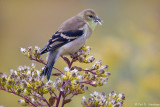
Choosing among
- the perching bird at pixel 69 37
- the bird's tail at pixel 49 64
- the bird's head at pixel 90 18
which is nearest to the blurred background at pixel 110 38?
the bird's head at pixel 90 18

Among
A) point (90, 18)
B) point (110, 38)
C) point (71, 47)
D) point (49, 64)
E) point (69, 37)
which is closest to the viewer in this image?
point (49, 64)

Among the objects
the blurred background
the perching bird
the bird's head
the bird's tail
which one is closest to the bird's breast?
the perching bird

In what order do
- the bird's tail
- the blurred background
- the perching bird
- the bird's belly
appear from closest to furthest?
the bird's tail < the perching bird < the bird's belly < the blurred background

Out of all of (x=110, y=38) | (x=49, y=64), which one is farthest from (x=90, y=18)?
(x=49, y=64)

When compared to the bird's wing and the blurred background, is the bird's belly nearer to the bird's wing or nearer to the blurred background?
the bird's wing

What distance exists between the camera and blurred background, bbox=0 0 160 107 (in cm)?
381

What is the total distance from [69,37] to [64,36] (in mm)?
82

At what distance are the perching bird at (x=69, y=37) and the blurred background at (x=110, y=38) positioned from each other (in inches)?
28.2

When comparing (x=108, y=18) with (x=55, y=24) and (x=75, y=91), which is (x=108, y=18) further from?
(x=75, y=91)

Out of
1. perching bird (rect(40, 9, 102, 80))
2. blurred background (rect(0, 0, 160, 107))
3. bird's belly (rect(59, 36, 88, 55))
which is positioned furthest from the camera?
blurred background (rect(0, 0, 160, 107))

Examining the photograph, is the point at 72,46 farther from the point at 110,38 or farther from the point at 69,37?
the point at 110,38

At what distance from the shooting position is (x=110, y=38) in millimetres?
4711

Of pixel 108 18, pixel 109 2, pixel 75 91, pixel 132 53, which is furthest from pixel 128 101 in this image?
pixel 109 2

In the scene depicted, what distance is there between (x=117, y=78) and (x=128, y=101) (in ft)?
1.72
